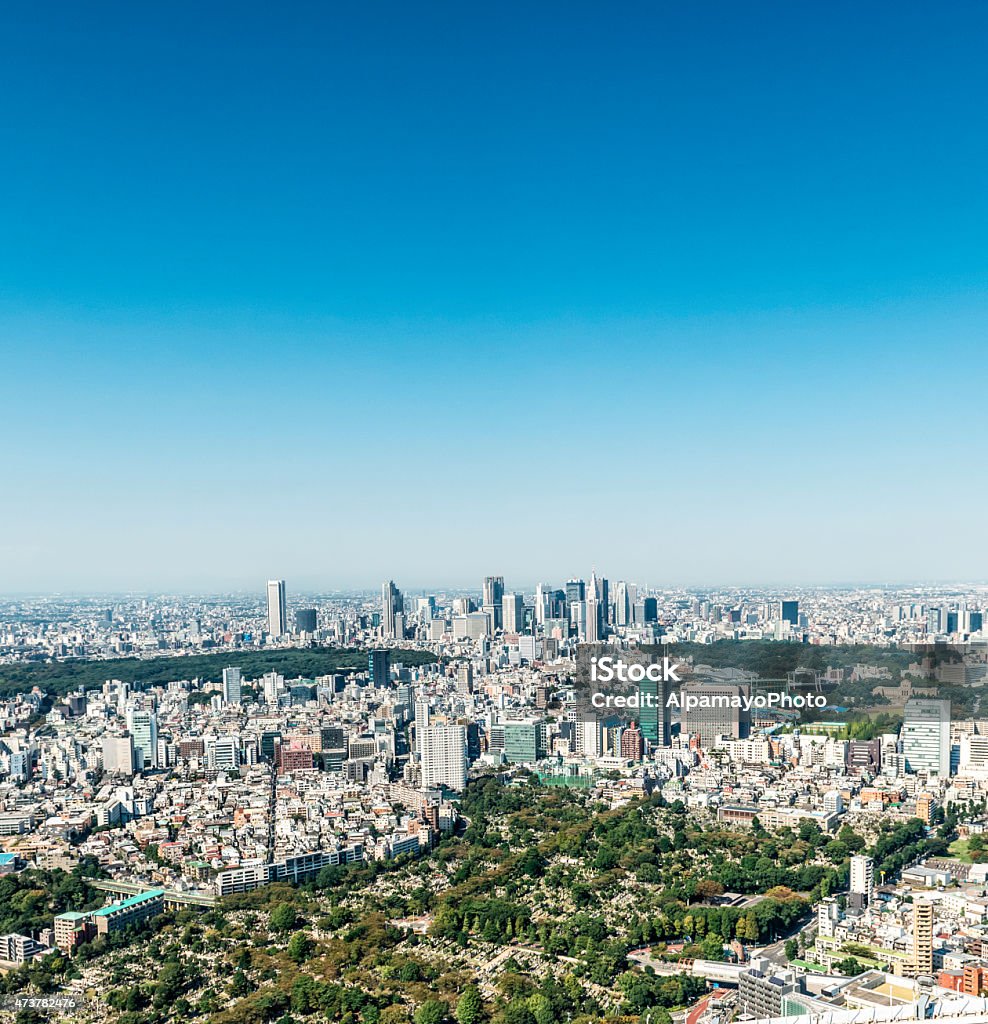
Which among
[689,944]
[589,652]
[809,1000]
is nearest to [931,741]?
[589,652]

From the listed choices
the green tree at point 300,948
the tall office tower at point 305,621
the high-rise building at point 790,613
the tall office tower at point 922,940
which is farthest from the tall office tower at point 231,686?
the tall office tower at point 922,940

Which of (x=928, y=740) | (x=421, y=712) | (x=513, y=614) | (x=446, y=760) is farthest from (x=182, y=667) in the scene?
(x=928, y=740)

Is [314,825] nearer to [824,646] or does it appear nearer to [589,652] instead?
[589,652]

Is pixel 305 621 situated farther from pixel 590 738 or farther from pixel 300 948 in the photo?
pixel 300 948

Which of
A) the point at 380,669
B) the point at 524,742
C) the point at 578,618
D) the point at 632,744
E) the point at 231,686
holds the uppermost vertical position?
the point at 578,618

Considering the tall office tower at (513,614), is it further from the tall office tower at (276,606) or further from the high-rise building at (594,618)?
the tall office tower at (276,606)

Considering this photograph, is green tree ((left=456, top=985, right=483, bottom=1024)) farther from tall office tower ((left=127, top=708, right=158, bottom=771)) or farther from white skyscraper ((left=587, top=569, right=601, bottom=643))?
white skyscraper ((left=587, top=569, right=601, bottom=643))

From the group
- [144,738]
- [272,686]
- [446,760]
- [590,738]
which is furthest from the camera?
[272,686]
